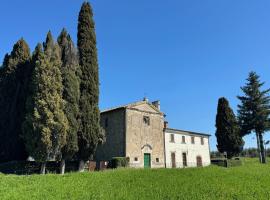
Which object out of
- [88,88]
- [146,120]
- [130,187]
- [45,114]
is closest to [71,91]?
[88,88]

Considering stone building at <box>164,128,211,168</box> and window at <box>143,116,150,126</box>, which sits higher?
window at <box>143,116,150,126</box>

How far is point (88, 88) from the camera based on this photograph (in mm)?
26641

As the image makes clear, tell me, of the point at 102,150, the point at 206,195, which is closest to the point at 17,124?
the point at 102,150

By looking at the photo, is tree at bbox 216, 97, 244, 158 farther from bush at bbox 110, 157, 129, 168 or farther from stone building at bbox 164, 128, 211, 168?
bush at bbox 110, 157, 129, 168

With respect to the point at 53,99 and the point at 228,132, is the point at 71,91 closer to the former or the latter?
the point at 53,99

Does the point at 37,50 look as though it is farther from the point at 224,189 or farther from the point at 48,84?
the point at 224,189

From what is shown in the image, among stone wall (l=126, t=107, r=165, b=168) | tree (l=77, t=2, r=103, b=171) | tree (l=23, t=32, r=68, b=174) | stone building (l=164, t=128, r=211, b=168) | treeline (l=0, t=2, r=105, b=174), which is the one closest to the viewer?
tree (l=23, t=32, r=68, b=174)

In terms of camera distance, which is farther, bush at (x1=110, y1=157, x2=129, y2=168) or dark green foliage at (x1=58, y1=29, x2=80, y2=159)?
bush at (x1=110, y1=157, x2=129, y2=168)

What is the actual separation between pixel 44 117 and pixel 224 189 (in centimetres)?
1407

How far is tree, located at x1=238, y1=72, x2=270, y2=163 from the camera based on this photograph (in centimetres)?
4475

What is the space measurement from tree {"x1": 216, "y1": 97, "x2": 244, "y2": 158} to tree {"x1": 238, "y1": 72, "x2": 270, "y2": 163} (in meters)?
2.30

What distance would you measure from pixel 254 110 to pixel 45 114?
36.2 meters

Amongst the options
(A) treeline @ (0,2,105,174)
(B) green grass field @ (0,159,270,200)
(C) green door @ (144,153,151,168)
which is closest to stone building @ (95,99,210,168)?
(C) green door @ (144,153,151,168)

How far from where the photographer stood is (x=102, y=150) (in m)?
33.9
